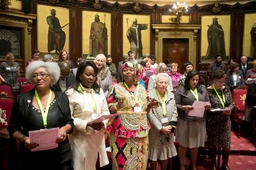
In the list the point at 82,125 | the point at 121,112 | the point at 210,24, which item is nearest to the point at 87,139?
the point at 82,125

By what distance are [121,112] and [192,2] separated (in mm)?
10181

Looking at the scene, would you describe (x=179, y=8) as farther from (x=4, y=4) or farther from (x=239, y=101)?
(x=4, y=4)

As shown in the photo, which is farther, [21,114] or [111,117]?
[111,117]

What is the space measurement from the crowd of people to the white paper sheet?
25mm

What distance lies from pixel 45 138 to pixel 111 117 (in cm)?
100

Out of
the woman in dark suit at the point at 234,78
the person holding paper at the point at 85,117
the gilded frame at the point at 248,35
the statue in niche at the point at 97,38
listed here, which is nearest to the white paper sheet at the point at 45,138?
the person holding paper at the point at 85,117

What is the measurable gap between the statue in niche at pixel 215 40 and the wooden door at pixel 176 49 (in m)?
1.10

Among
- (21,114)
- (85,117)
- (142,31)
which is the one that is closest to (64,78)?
(85,117)

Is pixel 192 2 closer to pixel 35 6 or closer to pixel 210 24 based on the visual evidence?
pixel 210 24

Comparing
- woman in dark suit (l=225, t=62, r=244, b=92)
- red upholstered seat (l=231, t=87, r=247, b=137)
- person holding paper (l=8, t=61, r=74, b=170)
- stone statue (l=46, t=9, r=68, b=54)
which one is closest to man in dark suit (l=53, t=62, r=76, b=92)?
person holding paper (l=8, t=61, r=74, b=170)

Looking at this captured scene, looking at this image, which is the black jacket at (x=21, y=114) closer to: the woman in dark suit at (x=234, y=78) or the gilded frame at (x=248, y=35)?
the woman in dark suit at (x=234, y=78)

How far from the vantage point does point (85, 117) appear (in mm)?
2453

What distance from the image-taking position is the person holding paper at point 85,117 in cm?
241

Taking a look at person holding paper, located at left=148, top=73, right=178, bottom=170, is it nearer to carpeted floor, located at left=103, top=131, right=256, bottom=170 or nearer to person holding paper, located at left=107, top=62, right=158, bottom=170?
person holding paper, located at left=107, top=62, right=158, bottom=170
